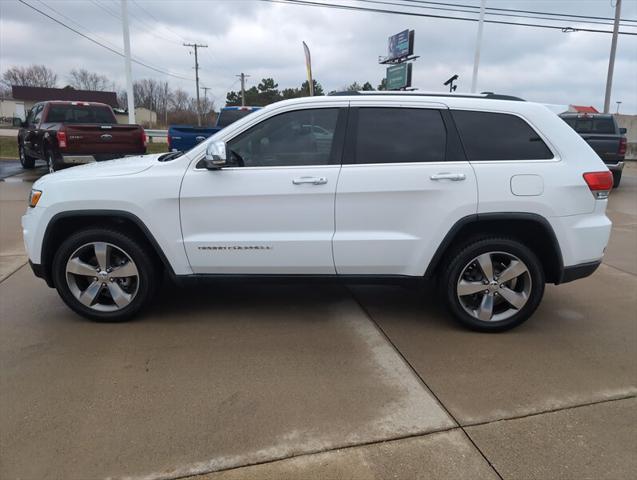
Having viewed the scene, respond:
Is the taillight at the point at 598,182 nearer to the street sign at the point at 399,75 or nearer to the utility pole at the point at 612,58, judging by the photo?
the street sign at the point at 399,75

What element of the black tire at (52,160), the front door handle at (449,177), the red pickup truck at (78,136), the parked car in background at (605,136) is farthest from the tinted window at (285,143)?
the parked car in background at (605,136)

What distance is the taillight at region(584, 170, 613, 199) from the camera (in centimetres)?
373

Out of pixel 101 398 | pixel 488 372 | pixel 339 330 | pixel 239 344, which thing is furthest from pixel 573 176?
pixel 101 398

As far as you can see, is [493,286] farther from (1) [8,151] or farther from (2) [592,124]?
(1) [8,151]

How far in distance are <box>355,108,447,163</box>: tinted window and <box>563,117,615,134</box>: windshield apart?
11.5m

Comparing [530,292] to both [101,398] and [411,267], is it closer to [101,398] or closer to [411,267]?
[411,267]

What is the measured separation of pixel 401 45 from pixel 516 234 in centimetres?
2784

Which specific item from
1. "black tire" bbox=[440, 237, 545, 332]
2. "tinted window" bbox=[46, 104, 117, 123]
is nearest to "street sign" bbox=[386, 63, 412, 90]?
"tinted window" bbox=[46, 104, 117, 123]

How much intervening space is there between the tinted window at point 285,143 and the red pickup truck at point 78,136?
27.6ft

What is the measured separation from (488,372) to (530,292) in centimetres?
88

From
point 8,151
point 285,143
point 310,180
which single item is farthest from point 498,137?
point 8,151

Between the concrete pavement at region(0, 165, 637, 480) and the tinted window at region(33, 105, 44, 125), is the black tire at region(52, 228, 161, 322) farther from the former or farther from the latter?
the tinted window at region(33, 105, 44, 125)

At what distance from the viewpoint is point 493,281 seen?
12.7 ft

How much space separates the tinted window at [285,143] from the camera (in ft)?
12.3
